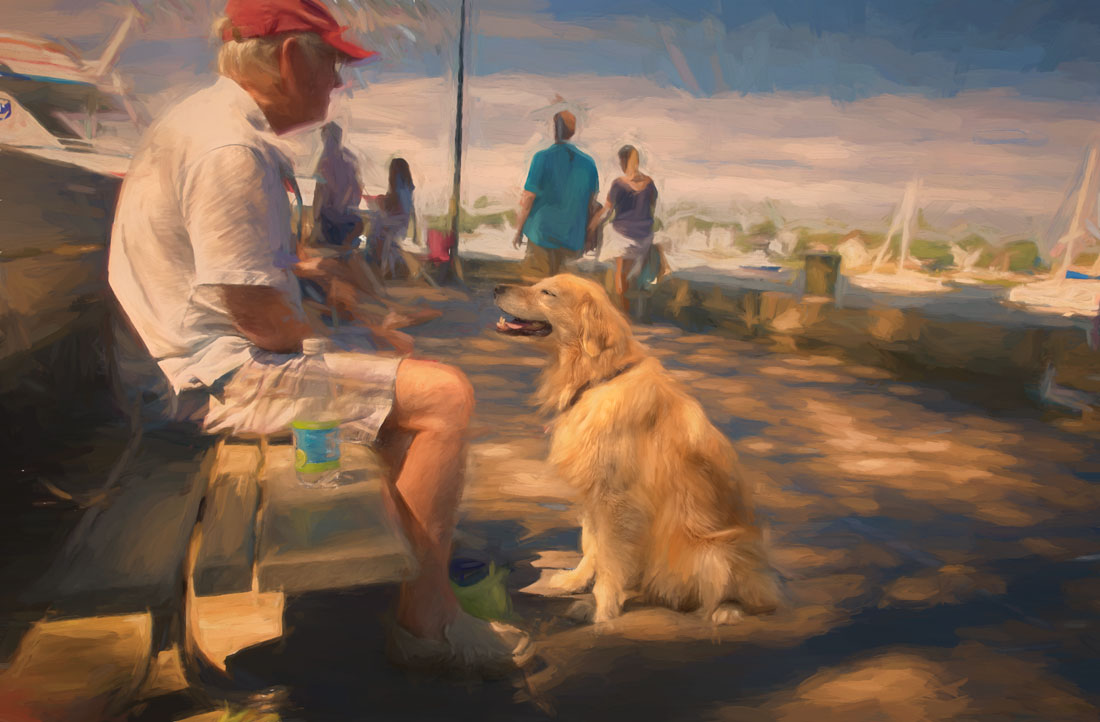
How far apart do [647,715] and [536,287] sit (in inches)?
45.0

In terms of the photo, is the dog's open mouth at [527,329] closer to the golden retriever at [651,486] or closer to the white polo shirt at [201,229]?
the golden retriever at [651,486]

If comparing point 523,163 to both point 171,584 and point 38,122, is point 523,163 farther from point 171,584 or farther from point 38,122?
point 171,584

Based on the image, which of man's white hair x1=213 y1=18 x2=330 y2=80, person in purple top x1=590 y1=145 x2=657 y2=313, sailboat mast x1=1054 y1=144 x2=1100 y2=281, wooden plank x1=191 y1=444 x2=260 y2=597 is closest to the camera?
wooden plank x1=191 y1=444 x2=260 y2=597

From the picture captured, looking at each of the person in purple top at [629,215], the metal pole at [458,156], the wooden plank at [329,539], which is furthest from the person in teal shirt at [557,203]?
the wooden plank at [329,539]

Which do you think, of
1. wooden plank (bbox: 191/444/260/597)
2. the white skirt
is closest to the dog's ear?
wooden plank (bbox: 191/444/260/597)

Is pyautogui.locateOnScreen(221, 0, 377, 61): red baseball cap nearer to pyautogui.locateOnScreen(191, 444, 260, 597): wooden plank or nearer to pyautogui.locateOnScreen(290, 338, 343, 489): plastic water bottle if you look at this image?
pyautogui.locateOnScreen(290, 338, 343, 489): plastic water bottle

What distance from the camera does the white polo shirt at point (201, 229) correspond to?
1370 millimetres

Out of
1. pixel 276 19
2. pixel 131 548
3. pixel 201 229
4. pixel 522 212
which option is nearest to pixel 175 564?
A: pixel 131 548

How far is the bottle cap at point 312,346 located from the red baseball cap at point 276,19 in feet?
1.92

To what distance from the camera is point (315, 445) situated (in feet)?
4.68

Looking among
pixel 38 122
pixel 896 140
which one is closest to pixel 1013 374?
pixel 896 140

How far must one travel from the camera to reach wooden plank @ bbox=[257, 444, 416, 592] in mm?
1166

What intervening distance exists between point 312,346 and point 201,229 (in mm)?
295

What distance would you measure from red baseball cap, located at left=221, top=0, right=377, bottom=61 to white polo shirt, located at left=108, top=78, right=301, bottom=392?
0.11m
